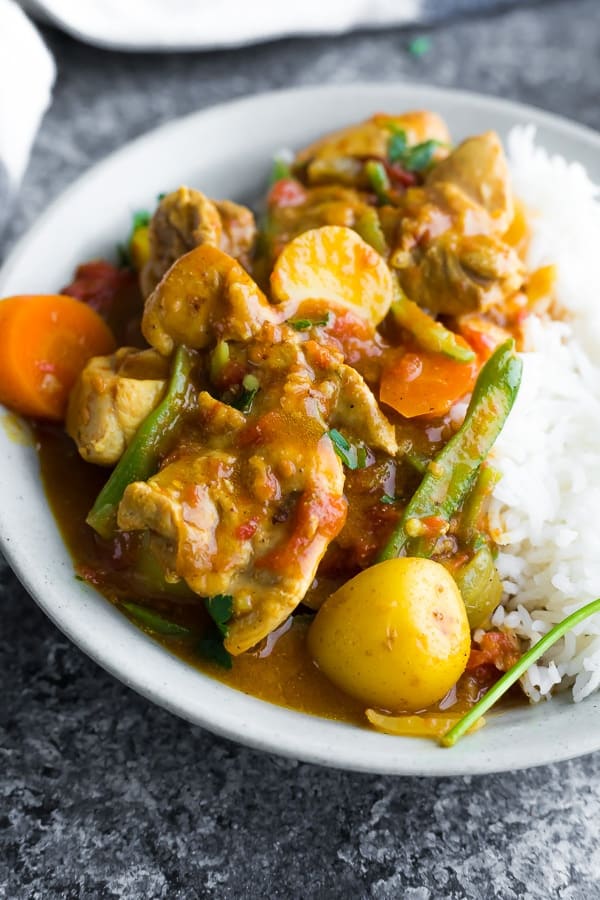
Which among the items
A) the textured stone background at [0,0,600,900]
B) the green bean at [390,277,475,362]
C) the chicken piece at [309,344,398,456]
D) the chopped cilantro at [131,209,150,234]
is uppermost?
the green bean at [390,277,475,362]

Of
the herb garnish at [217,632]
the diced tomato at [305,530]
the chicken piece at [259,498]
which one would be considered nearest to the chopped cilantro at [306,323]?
the chicken piece at [259,498]

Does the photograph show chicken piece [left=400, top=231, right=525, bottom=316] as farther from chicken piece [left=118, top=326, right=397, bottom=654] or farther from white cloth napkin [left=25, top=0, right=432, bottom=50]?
white cloth napkin [left=25, top=0, right=432, bottom=50]

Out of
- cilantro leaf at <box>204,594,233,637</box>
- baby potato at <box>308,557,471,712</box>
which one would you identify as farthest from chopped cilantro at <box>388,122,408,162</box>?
cilantro leaf at <box>204,594,233,637</box>

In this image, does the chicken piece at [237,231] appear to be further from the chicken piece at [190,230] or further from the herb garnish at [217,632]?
the herb garnish at [217,632]

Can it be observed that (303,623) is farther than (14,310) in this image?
No

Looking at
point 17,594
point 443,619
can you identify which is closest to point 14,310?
point 17,594

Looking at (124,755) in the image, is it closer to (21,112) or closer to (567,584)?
(567,584)

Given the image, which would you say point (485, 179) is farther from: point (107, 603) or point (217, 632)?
point (107, 603)
